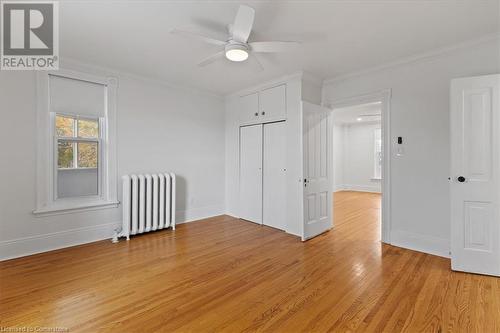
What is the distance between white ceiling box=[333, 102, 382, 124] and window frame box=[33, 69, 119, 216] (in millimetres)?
5596

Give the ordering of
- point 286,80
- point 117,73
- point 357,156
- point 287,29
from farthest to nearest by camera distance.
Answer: point 357,156 → point 286,80 → point 117,73 → point 287,29

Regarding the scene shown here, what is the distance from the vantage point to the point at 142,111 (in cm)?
412

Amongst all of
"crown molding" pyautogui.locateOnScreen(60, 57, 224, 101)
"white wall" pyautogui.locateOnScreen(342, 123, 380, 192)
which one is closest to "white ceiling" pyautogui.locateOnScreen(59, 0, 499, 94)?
"crown molding" pyautogui.locateOnScreen(60, 57, 224, 101)

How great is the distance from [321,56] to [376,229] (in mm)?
3046

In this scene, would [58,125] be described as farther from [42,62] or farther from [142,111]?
[142,111]

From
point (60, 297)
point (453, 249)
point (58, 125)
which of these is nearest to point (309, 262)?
point (453, 249)

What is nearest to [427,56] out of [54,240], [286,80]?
[286,80]

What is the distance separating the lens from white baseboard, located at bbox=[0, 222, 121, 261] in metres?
2.96

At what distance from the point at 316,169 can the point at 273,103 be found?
4.64ft

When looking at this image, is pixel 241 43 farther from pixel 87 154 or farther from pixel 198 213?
pixel 198 213

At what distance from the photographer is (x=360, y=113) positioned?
24.0 ft

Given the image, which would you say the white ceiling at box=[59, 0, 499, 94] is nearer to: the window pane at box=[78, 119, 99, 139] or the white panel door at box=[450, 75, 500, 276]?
the white panel door at box=[450, 75, 500, 276]

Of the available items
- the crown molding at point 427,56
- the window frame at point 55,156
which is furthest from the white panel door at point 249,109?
the window frame at point 55,156

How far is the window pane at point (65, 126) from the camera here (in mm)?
3365
